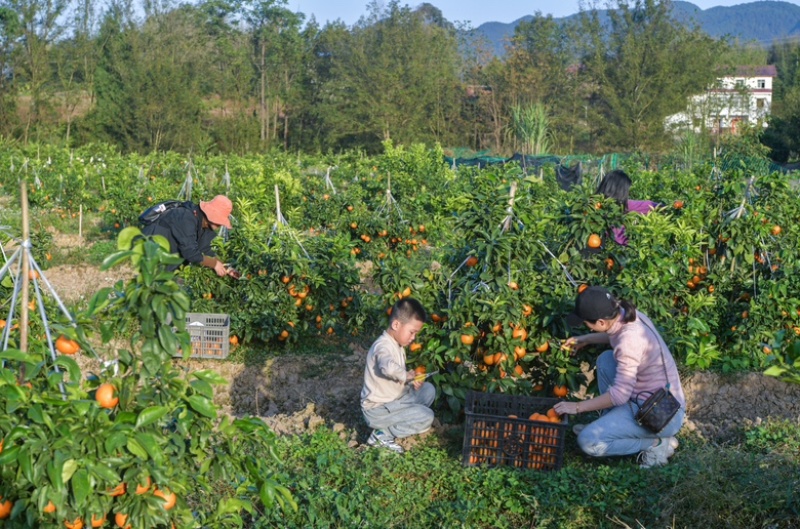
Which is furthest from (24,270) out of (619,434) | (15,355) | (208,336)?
(208,336)

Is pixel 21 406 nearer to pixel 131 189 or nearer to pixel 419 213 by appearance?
pixel 419 213

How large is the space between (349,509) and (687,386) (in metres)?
2.97

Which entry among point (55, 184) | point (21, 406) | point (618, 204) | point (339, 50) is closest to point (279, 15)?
point (339, 50)

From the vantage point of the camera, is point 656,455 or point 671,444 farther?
point 671,444

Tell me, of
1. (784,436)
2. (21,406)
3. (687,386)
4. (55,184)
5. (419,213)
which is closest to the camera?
(21,406)

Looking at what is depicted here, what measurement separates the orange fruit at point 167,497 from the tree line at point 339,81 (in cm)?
2876

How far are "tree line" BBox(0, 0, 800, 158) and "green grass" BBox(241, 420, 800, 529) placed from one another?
88.5 feet

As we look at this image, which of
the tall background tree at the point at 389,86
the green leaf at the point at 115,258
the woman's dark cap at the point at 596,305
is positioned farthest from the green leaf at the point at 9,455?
the tall background tree at the point at 389,86

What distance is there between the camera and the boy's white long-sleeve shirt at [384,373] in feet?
14.8

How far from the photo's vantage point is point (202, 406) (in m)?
2.51

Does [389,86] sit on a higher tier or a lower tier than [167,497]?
higher

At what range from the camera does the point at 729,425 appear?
5.16m

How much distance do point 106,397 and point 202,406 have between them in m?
0.29

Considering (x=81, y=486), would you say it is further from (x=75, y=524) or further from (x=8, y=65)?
(x=8, y=65)
